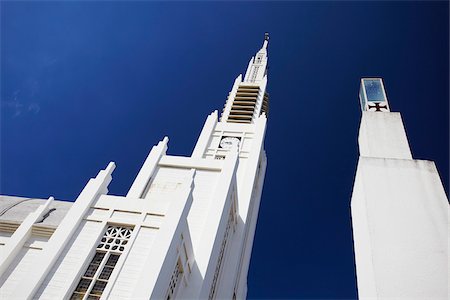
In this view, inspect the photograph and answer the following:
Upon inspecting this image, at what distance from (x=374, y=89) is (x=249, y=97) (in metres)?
32.0

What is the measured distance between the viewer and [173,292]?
A: 1326 cm

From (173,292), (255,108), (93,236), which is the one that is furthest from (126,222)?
(255,108)

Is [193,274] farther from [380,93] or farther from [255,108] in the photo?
[255,108]

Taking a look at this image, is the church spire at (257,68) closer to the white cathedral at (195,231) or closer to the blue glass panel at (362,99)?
the white cathedral at (195,231)

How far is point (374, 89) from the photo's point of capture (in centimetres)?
925

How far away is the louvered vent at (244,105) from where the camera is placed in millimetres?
37375

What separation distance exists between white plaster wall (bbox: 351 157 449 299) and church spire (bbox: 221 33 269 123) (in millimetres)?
30432

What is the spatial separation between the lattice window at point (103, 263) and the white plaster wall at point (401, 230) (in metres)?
8.71

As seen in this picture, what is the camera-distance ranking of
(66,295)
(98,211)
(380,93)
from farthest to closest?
1. (98,211)
2. (66,295)
3. (380,93)

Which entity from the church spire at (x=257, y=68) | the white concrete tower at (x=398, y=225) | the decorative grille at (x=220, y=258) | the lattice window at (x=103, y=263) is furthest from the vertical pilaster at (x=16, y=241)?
the church spire at (x=257, y=68)

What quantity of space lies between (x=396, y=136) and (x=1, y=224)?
2059 cm

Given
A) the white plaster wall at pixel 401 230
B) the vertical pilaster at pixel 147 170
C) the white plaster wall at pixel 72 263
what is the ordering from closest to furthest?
the white plaster wall at pixel 401 230, the white plaster wall at pixel 72 263, the vertical pilaster at pixel 147 170

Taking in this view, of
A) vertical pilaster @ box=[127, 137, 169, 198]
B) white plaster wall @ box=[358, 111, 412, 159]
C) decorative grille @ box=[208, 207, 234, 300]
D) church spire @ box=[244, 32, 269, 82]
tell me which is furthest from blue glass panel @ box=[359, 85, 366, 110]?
church spire @ box=[244, 32, 269, 82]

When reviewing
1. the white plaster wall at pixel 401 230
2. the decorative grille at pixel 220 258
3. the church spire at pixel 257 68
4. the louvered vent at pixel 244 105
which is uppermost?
the church spire at pixel 257 68
